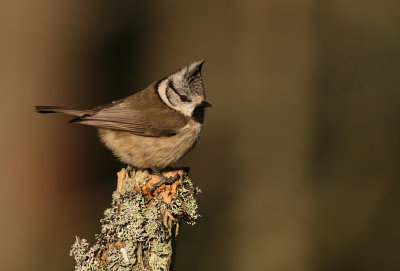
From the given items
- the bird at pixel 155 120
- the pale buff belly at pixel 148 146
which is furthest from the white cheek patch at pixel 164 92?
the pale buff belly at pixel 148 146

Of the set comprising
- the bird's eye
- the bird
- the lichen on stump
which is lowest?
the lichen on stump

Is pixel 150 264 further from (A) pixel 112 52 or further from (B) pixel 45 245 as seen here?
(A) pixel 112 52

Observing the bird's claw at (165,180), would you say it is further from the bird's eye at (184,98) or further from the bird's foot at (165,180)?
the bird's eye at (184,98)

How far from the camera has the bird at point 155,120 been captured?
3.56 m

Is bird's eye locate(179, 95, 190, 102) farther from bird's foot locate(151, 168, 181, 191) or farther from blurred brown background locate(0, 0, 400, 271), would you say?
blurred brown background locate(0, 0, 400, 271)

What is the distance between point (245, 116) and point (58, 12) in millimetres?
2768

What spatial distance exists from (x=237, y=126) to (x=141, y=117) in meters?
2.76

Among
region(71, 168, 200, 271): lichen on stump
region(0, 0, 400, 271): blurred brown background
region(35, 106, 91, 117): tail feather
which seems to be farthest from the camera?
region(0, 0, 400, 271): blurred brown background

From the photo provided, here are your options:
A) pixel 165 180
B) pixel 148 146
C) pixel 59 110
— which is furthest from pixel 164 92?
pixel 165 180

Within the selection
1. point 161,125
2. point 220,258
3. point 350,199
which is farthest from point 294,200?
point 161,125

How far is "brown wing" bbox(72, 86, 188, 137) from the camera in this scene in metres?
3.56

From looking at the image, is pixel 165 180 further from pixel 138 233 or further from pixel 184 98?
pixel 184 98

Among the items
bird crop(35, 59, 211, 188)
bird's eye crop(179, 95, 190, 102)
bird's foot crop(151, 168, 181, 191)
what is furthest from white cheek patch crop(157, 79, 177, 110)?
bird's foot crop(151, 168, 181, 191)

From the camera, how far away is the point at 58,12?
4910mm
